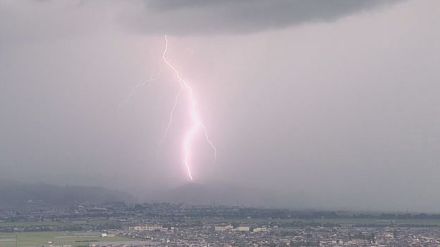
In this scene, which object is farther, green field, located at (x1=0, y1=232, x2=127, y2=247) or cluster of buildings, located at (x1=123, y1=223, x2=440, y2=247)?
green field, located at (x1=0, y1=232, x2=127, y2=247)

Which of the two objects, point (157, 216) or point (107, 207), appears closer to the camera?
point (157, 216)

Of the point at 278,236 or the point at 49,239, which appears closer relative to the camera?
the point at 49,239

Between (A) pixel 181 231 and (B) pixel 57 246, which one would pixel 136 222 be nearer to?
(A) pixel 181 231

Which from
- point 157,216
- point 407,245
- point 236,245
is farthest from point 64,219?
point 407,245

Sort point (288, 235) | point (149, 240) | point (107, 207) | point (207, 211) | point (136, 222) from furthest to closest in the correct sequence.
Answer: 1. point (107, 207)
2. point (207, 211)
3. point (136, 222)
4. point (288, 235)
5. point (149, 240)

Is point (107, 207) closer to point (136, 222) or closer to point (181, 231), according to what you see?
point (136, 222)

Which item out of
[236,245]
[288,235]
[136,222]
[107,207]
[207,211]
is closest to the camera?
[236,245]

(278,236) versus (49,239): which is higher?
(278,236)

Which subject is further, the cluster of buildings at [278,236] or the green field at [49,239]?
the green field at [49,239]
